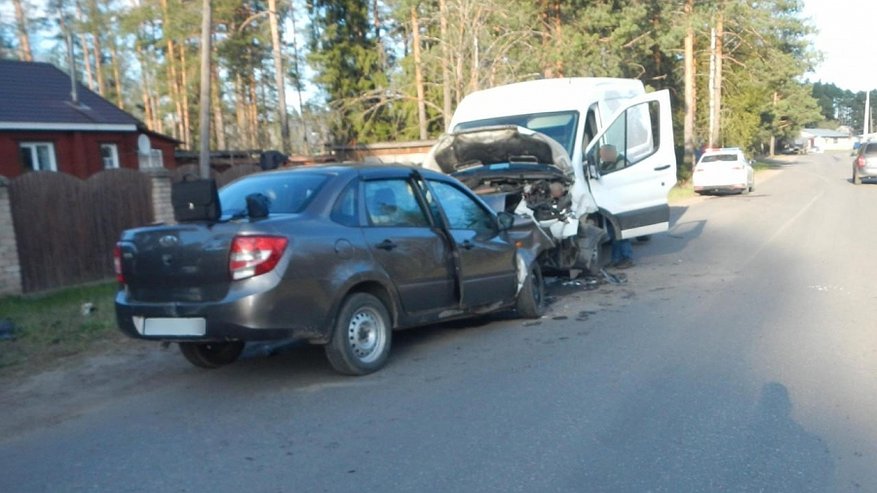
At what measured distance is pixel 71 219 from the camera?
1329cm

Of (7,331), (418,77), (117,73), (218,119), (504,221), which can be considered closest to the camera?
(504,221)

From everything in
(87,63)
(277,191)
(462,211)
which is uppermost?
(87,63)

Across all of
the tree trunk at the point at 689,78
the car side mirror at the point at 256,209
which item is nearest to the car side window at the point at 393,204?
the car side mirror at the point at 256,209

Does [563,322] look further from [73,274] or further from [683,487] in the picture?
[73,274]

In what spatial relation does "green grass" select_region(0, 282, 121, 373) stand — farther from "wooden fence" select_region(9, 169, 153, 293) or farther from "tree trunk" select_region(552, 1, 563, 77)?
"tree trunk" select_region(552, 1, 563, 77)

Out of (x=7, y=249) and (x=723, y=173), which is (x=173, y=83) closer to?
(x=723, y=173)

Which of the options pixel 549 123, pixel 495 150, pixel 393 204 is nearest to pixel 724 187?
pixel 549 123

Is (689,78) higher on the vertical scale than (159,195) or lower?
higher

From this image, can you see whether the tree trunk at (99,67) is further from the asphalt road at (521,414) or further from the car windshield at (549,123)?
the asphalt road at (521,414)

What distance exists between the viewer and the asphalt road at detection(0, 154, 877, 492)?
15.0 ft

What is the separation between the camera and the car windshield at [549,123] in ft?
37.6

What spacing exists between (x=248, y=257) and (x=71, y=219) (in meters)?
8.73

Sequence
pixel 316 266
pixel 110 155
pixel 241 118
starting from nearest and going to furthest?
pixel 316 266 → pixel 110 155 → pixel 241 118

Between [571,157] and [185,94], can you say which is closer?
[571,157]
